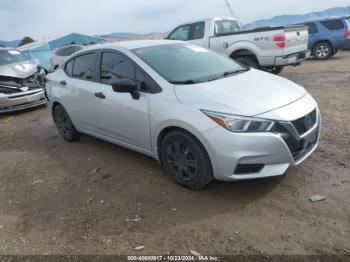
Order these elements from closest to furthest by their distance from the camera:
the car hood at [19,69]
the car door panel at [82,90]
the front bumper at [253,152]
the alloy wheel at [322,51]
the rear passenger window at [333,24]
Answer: the front bumper at [253,152] → the car door panel at [82,90] → the car hood at [19,69] → the rear passenger window at [333,24] → the alloy wheel at [322,51]

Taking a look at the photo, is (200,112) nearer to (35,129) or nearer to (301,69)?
(35,129)

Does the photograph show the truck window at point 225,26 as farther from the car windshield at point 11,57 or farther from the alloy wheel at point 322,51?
the car windshield at point 11,57

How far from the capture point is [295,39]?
9.16m

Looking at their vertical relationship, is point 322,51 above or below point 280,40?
below

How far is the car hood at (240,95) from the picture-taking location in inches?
135

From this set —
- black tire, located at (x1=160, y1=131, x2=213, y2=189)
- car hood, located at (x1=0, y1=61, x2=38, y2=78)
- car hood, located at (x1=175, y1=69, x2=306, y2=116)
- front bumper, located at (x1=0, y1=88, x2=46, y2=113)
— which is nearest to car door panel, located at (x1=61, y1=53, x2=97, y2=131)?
black tire, located at (x1=160, y1=131, x2=213, y2=189)

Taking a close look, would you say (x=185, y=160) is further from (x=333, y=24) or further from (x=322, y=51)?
(x=333, y=24)

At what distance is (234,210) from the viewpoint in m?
3.46

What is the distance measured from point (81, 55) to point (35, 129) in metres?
2.71

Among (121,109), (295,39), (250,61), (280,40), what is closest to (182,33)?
(250,61)

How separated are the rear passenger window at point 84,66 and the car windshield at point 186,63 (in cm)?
90

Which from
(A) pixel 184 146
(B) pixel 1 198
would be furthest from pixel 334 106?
(B) pixel 1 198

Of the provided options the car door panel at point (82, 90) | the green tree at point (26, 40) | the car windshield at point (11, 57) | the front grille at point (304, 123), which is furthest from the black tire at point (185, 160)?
A: the green tree at point (26, 40)

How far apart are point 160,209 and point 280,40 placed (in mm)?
6824
